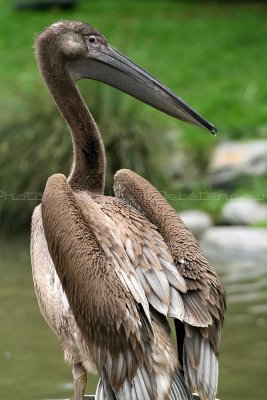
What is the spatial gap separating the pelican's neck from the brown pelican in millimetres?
234

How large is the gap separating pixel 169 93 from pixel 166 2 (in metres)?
15.9

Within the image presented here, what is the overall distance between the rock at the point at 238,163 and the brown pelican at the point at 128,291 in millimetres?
6565

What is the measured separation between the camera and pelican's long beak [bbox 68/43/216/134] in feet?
19.9

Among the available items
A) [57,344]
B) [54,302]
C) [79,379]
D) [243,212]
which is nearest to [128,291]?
[54,302]

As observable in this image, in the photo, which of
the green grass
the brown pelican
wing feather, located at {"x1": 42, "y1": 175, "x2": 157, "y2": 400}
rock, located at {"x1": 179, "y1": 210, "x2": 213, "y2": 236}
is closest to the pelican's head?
the brown pelican

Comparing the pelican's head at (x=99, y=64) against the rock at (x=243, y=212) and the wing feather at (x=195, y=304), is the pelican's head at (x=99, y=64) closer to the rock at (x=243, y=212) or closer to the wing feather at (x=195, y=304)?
the wing feather at (x=195, y=304)

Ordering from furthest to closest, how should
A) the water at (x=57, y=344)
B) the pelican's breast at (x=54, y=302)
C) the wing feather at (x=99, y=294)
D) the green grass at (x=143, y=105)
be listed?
the green grass at (x=143, y=105) → the water at (x=57, y=344) → the pelican's breast at (x=54, y=302) → the wing feather at (x=99, y=294)

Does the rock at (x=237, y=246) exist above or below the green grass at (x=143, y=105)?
below

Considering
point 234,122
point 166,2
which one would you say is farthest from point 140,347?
point 166,2

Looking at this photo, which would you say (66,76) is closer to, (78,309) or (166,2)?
(78,309)

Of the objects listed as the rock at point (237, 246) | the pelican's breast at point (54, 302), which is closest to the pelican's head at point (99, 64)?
the pelican's breast at point (54, 302)

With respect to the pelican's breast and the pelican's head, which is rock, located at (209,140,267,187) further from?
the pelican's breast

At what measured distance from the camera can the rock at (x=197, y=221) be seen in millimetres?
11078

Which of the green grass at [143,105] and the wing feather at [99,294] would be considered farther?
the green grass at [143,105]
